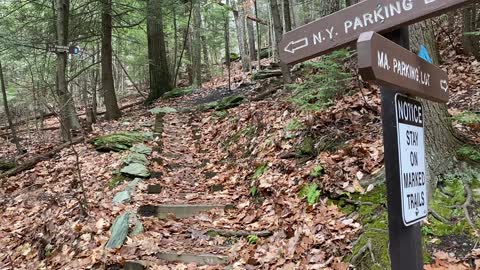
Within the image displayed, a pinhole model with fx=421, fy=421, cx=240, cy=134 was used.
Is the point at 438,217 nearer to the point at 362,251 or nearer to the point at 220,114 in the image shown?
the point at 362,251

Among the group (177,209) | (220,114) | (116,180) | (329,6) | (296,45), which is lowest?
(177,209)

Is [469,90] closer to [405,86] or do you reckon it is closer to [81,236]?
[405,86]

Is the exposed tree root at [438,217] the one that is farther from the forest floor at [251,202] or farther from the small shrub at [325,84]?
the small shrub at [325,84]

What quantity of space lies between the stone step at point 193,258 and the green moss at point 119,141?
4.57m

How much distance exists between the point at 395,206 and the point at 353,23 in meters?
0.94

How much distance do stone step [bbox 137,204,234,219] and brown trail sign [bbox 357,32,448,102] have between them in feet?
12.6

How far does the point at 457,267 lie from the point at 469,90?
15.2 ft

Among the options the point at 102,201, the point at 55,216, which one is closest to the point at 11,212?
the point at 55,216

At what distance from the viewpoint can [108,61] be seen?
12.9 meters

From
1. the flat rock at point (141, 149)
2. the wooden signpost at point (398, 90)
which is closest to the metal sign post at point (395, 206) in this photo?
the wooden signpost at point (398, 90)

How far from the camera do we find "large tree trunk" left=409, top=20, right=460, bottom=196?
4.00 metres

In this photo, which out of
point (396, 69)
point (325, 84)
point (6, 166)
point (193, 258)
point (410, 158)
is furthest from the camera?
point (6, 166)

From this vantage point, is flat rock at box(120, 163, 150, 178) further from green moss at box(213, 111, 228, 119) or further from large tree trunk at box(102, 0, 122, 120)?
large tree trunk at box(102, 0, 122, 120)

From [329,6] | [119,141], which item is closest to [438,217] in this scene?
[329,6]
